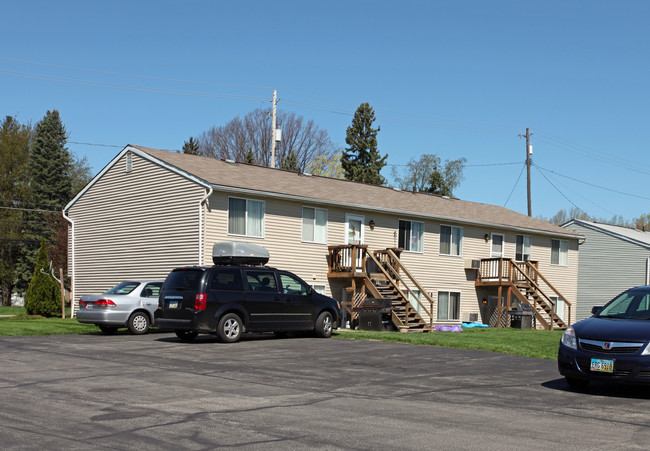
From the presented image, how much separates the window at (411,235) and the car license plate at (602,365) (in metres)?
19.9

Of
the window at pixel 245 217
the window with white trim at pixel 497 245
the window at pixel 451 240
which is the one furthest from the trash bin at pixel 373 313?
the window with white trim at pixel 497 245

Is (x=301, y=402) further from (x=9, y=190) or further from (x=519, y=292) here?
(x=9, y=190)

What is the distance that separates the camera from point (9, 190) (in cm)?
5784

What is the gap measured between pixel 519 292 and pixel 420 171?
3507cm

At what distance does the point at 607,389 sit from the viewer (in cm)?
1099

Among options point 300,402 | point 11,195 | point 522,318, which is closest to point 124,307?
point 300,402

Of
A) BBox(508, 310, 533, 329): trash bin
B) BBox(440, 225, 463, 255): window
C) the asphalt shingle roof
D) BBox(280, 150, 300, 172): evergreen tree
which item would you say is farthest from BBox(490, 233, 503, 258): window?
BBox(280, 150, 300, 172): evergreen tree

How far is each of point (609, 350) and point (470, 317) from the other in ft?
75.2

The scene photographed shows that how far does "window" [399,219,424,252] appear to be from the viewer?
30141mm

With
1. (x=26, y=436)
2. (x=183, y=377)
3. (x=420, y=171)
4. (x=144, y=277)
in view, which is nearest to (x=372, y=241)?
(x=144, y=277)

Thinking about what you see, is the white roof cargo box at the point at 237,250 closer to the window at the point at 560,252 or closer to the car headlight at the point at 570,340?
the car headlight at the point at 570,340

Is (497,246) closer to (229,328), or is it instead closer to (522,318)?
(522,318)

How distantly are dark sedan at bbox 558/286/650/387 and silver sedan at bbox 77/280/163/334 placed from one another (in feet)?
40.4

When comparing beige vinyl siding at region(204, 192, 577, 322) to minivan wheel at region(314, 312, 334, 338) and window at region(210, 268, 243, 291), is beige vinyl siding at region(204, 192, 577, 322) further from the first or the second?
window at region(210, 268, 243, 291)
